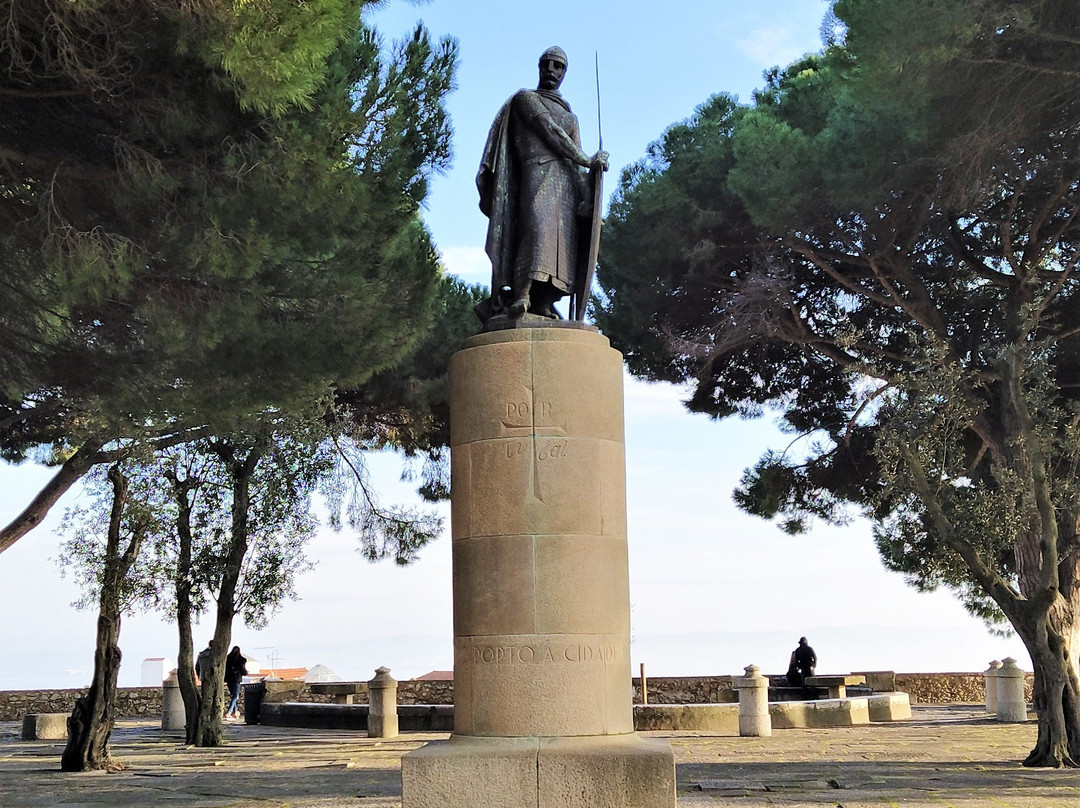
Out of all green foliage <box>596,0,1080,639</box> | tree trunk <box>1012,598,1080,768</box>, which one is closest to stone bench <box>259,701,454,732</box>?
green foliage <box>596,0,1080,639</box>

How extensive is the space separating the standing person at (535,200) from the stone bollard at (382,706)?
10623 millimetres

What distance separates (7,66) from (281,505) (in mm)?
8352

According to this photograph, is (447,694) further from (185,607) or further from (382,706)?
(185,607)

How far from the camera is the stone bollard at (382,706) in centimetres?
1661

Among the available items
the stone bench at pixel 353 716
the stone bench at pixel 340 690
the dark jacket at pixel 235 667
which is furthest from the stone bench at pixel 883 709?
the dark jacket at pixel 235 667

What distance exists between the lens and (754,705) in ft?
52.3

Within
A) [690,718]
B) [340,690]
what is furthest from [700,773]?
[340,690]

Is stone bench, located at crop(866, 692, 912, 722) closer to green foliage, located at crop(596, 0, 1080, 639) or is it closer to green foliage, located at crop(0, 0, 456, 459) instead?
green foliage, located at crop(596, 0, 1080, 639)

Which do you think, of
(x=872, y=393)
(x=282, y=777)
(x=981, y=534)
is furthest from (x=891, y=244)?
(x=282, y=777)

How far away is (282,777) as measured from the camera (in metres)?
11.3

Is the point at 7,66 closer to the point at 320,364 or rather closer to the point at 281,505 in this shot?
the point at 320,364

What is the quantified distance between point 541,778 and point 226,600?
10.7 m

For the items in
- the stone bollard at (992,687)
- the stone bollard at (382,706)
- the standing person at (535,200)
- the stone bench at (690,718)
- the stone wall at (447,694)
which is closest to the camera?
the standing person at (535,200)

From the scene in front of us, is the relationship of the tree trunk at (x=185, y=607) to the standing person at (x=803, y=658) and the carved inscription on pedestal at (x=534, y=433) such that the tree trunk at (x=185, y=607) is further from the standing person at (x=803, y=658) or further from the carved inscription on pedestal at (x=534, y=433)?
the standing person at (x=803, y=658)
